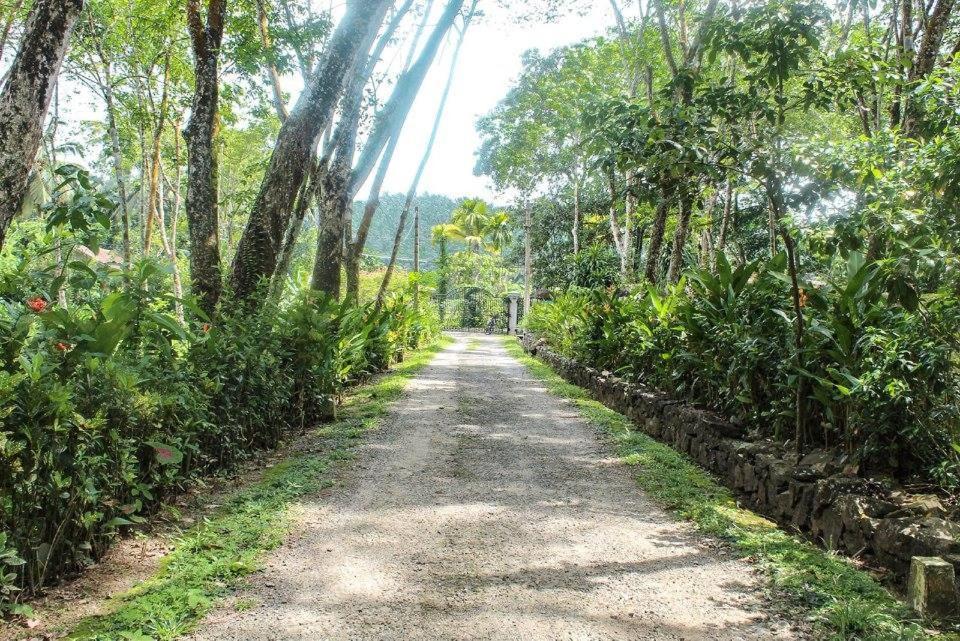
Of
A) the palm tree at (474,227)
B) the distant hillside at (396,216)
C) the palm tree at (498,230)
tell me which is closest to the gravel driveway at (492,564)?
the palm tree at (498,230)

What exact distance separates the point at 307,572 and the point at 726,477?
137 inches

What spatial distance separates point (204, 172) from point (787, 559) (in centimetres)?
621

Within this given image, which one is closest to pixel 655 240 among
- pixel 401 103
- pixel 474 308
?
pixel 401 103

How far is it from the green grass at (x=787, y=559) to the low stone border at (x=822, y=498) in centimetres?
13

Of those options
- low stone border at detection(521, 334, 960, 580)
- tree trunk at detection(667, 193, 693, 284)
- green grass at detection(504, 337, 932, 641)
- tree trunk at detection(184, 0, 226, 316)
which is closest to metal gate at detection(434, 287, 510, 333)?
tree trunk at detection(667, 193, 693, 284)

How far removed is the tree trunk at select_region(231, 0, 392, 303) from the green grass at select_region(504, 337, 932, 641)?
156 inches

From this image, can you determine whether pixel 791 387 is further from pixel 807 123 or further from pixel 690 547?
pixel 807 123

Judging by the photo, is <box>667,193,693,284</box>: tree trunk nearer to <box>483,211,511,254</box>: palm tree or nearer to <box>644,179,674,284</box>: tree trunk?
<box>644,179,674,284</box>: tree trunk

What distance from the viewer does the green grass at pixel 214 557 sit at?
2.80 meters

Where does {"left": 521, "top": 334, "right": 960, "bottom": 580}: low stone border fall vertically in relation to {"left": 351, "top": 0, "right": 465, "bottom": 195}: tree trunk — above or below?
below

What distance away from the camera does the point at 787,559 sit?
146 inches

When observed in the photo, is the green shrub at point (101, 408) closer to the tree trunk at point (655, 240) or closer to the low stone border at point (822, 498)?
the low stone border at point (822, 498)

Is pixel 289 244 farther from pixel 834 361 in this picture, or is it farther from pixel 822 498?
pixel 822 498

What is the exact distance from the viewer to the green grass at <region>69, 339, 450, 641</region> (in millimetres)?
2805
